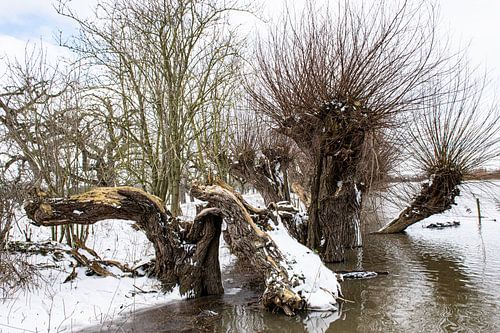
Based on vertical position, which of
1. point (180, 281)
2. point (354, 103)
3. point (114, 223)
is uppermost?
point (354, 103)

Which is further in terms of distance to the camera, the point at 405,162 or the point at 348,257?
the point at 405,162

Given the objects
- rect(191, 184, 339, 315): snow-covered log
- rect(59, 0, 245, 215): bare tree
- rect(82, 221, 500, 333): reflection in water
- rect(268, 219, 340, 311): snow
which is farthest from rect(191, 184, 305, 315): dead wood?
rect(59, 0, 245, 215): bare tree

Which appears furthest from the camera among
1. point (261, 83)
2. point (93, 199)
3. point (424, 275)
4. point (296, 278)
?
point (261, 83)

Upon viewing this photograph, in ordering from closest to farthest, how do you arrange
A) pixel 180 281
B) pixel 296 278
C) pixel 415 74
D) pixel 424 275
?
pixel 296 278
pixel 180 281
pixel 424 275
pixel 415 74

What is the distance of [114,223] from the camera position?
40.6ft

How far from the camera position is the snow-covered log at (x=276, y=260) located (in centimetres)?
600

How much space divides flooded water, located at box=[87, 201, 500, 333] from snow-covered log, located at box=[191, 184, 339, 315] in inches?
9.6

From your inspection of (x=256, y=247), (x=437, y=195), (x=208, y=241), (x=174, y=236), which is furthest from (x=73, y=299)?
(x=437, y=195)

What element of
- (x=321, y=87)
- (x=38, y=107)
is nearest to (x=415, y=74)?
(x=321, y=87)

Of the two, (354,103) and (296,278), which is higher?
(354,103)

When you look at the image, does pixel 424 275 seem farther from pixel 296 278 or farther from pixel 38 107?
pixel 38 107

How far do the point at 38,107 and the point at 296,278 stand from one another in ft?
21.3

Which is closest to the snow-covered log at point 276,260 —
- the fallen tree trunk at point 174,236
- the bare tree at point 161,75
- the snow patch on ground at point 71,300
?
the fallen tree trunk at point 174,236

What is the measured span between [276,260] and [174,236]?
2.23 metres
